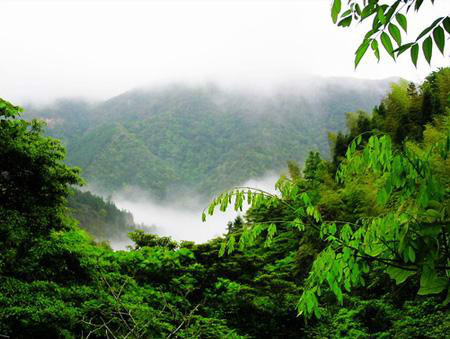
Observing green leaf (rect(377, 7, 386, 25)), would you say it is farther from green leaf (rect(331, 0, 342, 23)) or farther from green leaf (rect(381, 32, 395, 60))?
green leaf (rect(331, 0, 342, 23))

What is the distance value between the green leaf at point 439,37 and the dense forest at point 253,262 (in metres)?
0.37

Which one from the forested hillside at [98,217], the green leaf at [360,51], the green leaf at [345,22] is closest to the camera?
the green leaf at [360,51]

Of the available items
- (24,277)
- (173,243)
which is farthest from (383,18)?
(173,243)

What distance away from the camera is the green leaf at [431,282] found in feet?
4.15

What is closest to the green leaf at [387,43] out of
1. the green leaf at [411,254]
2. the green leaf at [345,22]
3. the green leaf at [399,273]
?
the green leaf at [345,22]

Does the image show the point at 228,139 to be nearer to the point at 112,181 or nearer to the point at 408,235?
the point at 112,181

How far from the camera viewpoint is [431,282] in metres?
1.28

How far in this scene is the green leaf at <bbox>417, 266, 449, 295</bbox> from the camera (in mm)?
1265

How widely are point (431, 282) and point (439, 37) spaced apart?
2.89 feet

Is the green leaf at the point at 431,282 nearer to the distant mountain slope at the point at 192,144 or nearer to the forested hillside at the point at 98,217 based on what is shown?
the forested hillside at the point at 98,217

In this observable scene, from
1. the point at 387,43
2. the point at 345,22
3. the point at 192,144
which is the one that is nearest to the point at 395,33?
the point at 387,43

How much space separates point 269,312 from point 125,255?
3791 millimetres

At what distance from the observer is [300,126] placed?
17125cm

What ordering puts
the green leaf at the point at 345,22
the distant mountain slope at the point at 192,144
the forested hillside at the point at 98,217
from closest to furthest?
the green leaf at the point at 345,22 → the forested hillside at the point at 98,217 → the distant mountain slope at the point at 192,144
